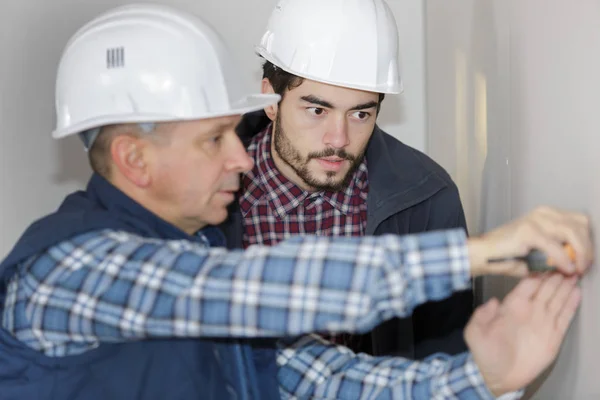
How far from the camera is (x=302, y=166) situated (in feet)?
6.30

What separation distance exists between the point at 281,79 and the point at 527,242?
3.31 feet

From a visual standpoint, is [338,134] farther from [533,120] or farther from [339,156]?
[533,120]

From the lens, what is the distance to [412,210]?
1937 millimetres

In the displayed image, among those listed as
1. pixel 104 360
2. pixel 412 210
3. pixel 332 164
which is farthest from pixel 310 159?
pixel 104 360

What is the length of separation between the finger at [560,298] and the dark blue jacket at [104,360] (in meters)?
0.49

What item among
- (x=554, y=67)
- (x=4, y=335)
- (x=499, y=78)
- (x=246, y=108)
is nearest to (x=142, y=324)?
(x=4, y=335)

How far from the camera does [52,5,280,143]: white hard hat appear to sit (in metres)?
1.26

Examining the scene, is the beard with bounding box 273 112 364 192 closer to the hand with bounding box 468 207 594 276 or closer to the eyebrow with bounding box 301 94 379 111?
the eyebrow with bounding box 301 94 379 111

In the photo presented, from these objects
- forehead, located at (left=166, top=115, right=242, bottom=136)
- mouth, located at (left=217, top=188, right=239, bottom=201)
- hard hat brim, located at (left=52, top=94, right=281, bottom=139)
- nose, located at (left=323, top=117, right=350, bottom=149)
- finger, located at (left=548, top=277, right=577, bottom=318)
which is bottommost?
finger, located at (left=548, top=277, right=577, bottom=318)

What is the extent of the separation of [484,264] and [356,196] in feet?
3.22

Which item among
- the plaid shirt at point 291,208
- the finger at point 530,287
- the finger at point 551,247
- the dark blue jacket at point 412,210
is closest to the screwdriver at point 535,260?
the finger at point 551,247

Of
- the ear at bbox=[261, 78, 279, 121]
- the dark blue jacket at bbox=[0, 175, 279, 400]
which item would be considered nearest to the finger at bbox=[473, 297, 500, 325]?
the dark blue jacket at bbox=[0, 175, 279, 400]

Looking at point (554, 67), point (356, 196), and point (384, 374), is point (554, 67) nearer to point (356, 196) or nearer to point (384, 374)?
point (384, 374)

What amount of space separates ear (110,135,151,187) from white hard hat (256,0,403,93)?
65cm
